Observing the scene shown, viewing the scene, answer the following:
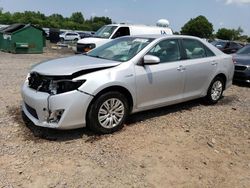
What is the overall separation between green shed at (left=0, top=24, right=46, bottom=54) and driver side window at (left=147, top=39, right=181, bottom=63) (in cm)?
1469

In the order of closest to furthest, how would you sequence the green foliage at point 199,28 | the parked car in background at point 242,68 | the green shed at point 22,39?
the parked car in background at point 242,68 < the green shed at point 22,39 < the green foliage at point 199,28

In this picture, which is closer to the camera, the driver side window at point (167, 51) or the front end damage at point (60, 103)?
the front end damage at point (60, 103)

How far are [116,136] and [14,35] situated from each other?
15849 millimetres

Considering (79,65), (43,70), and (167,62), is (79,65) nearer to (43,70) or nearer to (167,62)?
(43,70)

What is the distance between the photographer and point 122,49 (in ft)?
19.6

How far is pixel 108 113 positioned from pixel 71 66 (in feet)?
2.95

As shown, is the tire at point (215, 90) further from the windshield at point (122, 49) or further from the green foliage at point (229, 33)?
the green foliage at point (229, 33)

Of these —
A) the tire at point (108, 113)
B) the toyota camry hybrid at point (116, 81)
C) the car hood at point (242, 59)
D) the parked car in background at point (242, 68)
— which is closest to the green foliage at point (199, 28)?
the car hood at point (242, 59)

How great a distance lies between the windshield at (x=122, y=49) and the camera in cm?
569

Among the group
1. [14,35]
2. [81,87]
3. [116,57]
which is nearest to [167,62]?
[116,57]

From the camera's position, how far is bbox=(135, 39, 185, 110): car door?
5.52 metres

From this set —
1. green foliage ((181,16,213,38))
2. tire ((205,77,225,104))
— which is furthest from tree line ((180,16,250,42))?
tire ((205,77,225,104))

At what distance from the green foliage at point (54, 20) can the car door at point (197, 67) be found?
59.5 metres

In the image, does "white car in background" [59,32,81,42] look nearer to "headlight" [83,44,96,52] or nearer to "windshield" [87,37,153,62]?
"headlight" [83,44,96,52]
